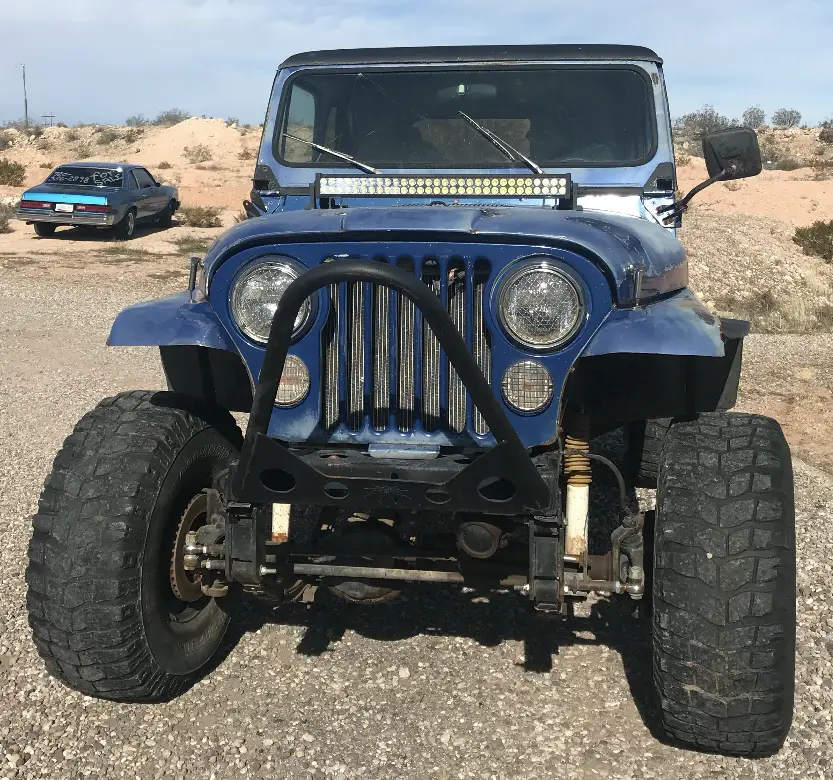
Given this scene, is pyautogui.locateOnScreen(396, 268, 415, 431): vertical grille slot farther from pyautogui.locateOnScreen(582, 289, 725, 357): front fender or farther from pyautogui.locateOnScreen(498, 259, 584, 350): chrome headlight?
pyautogui.locateOnScreen(582, 289, 725, 357): front fender

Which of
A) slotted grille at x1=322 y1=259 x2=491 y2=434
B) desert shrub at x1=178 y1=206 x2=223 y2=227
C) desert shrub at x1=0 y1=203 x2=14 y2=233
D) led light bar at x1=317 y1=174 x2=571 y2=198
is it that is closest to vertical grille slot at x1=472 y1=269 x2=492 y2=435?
slotted grille at x1=322 y1=259 x2=491 y2=434

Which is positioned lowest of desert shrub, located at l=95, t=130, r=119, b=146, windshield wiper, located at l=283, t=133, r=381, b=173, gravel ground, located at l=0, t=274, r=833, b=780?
gravel ground, located at l=0, t=274, r=833, b=780

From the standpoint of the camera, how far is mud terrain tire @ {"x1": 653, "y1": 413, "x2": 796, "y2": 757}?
273 centimetres

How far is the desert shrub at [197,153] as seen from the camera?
130 ft

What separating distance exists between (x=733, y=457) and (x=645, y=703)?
3.37ft

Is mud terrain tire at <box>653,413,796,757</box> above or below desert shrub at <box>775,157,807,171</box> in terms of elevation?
below

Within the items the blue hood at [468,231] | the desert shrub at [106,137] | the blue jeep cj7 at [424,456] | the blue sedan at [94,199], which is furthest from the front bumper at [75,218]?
the desert shrub at [106,137]

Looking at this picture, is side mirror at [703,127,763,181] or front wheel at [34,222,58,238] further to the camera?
front wheel at [34,222,58,238]

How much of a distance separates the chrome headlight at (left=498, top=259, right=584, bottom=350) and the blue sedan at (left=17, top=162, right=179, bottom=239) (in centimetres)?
1673

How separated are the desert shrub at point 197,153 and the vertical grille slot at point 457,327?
38756 millimetres

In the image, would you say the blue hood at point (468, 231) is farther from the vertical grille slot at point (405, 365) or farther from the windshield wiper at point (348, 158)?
the windshield wiper at point (348, 158)

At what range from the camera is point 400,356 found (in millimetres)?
2842

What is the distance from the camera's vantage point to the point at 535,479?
2584mm

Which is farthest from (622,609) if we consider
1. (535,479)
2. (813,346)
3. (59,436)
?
(813,346)
